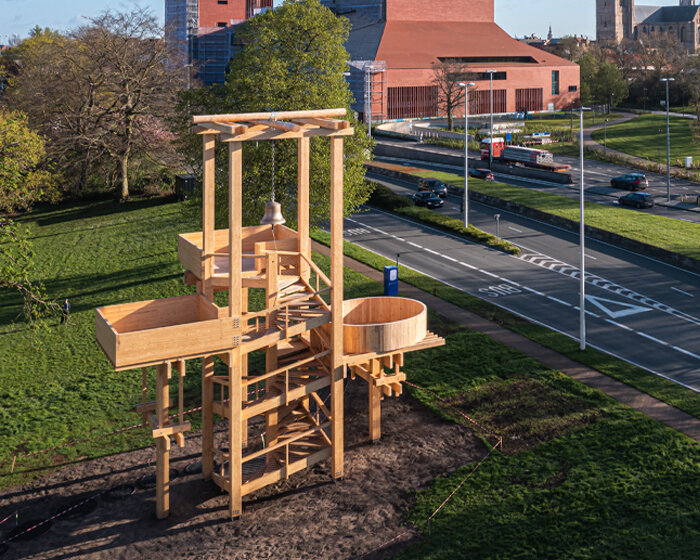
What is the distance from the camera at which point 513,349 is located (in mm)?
35406

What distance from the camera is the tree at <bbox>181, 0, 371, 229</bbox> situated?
4147 cm

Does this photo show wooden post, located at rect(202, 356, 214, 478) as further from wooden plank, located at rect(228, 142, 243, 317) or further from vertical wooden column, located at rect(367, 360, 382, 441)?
vertical wooden column, located at rect(367, 360, 382, 441)

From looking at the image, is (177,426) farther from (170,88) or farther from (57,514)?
(170,88)

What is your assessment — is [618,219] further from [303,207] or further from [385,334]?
[303,207]

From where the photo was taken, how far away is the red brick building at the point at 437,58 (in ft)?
380

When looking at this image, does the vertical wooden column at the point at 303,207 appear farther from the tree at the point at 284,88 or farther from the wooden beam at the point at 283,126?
the tree at the point at 284,88

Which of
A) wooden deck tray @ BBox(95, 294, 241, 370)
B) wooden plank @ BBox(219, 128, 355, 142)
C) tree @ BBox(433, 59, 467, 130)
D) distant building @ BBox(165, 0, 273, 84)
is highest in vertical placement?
distant building @ BBox(165, 0, 273, 84)

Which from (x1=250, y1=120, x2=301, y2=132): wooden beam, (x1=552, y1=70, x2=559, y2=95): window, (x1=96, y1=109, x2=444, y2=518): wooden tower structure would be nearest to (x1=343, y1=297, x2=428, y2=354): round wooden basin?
(x1=96, y1=109, x2=444, y2=518): wooden tower structure

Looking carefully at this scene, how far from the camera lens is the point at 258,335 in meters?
24.8

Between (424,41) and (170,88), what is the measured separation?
207ft

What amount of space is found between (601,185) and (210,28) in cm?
9928

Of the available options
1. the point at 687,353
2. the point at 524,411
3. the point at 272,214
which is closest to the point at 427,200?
the point at 687,353

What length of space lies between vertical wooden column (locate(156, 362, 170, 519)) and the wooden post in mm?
1858

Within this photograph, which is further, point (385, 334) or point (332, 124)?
point (385, 334)
